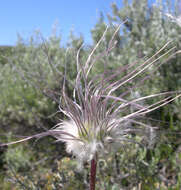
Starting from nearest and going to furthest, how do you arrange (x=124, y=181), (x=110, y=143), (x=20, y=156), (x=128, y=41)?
(x=110, y=143), (x=124, y=181), (x=20, y=156), (x=128, y=41)

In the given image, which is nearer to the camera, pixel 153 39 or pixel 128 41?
pixel 153 39

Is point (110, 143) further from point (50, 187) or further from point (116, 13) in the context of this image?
point (116, 13)

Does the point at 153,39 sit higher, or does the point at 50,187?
the point at 153,39

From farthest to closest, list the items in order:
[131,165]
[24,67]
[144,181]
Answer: [24,67] → [131,165] → [144,181]

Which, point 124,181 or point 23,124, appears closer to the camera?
point 124,181

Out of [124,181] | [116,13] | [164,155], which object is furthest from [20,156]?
[116,13]

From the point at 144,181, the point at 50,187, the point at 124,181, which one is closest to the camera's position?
the point at 50,187

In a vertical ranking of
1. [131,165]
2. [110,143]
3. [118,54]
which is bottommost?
[131,165]

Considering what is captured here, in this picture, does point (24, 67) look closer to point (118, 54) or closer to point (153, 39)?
point (118, 54)

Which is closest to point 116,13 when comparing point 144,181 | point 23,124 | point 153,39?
point 153,39
